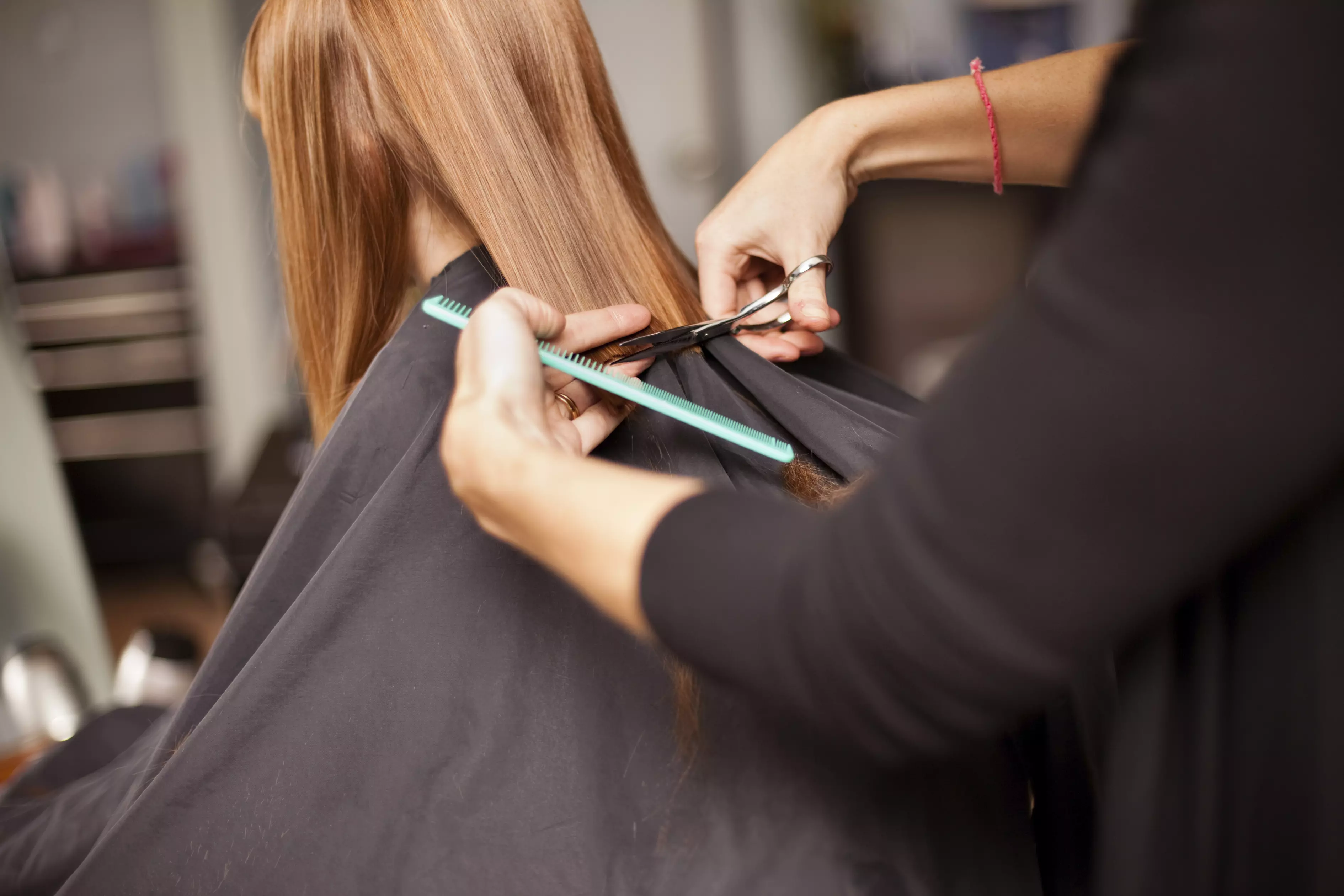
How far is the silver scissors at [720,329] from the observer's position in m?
0.73

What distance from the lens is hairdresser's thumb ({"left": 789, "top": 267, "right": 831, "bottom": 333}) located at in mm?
812

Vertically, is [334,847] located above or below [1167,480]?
below

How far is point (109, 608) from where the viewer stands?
3.06m

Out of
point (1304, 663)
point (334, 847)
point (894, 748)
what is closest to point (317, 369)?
point (334, 847)

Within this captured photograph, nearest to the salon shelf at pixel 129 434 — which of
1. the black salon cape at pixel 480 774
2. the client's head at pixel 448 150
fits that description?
the client's head at pixel 448 150

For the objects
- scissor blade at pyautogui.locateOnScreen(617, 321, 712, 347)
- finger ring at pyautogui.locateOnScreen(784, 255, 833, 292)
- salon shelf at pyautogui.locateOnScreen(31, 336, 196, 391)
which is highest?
finger ring at pyautogui.locateOnScreen(784, 255, 833, 292)

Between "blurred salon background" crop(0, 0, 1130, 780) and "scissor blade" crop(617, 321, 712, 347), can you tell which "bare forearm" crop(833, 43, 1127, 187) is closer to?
"scissor blade" crop(617, 321, 712, 347)

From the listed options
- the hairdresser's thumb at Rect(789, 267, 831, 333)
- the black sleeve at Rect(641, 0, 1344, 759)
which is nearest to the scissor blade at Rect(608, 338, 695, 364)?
the hairdresser's thumb at Rect(789, 267, 831, 333)

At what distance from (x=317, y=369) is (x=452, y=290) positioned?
23cm

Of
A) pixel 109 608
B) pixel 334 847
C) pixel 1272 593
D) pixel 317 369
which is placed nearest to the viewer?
pixel 1272 593

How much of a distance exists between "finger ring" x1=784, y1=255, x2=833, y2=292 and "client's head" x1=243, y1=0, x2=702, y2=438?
0.31 ft

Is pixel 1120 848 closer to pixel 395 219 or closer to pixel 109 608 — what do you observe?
pixel 395 219

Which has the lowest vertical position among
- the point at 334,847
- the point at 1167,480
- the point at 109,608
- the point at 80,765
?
the point at 109,608

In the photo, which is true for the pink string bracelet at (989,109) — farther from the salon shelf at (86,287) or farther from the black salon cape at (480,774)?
the salon shelf at (86,287)
